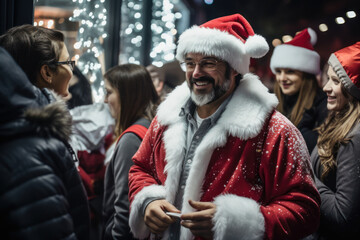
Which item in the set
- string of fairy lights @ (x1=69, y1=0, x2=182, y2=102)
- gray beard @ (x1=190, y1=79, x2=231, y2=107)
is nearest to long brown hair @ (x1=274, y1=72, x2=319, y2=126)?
gray beard @ (x1=190, y1=79, x2=231, y2=107)

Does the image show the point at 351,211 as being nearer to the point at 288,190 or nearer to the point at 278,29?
the point at 288,190

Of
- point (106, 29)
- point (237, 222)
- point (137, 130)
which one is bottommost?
point (237, 222)

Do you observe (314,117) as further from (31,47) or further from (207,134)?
(31,47)

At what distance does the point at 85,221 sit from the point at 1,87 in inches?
22.8

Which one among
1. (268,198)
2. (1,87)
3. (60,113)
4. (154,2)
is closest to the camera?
(1,87)

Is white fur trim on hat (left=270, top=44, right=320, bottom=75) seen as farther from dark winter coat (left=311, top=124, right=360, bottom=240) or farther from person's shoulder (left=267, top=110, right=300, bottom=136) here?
person's shoulder (left=267, top=110, right=300, bottom=136)

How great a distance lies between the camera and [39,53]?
1888mm

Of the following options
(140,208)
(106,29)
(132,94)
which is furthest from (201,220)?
(106,29)

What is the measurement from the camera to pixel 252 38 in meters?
2.04

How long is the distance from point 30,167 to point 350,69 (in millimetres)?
1971

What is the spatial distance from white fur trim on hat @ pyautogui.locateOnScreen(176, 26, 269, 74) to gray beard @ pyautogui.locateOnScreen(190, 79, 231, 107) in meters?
0.11

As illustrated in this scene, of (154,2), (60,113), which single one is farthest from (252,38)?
(154,2)

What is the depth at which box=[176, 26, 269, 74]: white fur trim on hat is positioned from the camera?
1.97m

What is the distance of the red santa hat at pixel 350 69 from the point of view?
7.75 feet
